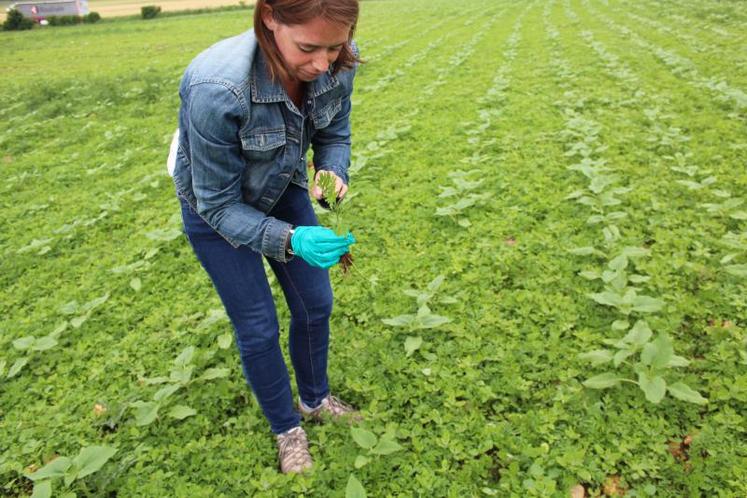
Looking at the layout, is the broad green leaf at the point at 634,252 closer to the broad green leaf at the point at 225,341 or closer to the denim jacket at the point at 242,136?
the denim jacket at the point at 242,136

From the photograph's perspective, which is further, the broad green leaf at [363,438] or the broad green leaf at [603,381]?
the broad green leaf at [603,381]

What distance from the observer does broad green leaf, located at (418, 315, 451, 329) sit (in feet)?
10.8

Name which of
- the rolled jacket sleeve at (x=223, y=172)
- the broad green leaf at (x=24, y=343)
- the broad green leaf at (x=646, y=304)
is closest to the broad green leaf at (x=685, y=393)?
the broad green leaf at (x=646, y=304)

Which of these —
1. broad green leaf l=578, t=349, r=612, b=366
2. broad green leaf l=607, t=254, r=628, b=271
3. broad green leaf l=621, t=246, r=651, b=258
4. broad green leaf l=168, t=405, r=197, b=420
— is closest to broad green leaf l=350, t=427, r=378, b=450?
broad green leaf l=168, t=405, r=197, b=420

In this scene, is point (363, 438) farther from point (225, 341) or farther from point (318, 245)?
point (225, 341)

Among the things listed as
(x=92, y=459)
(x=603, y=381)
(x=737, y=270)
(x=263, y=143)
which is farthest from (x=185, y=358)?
(x=737, y=270)

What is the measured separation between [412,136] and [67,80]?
1289cm

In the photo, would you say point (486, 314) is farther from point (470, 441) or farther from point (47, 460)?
point (47, 460)

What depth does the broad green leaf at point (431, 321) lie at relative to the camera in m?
3.28

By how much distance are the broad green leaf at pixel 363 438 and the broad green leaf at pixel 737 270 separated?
2.96m

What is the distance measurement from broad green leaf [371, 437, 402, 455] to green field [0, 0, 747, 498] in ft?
0.08

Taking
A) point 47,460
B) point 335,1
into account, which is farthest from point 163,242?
point 335,1

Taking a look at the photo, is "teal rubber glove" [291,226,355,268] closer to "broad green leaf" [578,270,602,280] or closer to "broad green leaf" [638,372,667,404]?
"broad green leaf" [638,372,667,404]

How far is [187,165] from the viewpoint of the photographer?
1.99m
